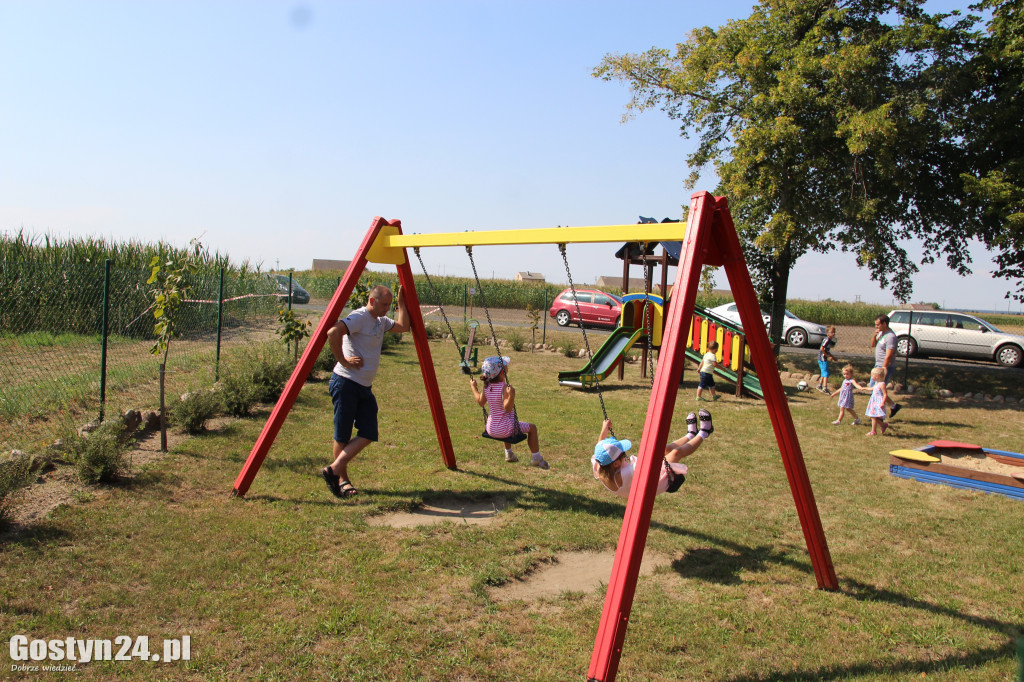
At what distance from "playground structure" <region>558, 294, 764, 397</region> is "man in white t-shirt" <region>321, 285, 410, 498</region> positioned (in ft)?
25.0

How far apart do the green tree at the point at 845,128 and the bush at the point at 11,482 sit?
1352 centimetres

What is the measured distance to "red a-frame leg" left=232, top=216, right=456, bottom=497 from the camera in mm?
5793

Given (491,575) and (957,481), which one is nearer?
(491,575)

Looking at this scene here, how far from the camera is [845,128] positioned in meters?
13.4

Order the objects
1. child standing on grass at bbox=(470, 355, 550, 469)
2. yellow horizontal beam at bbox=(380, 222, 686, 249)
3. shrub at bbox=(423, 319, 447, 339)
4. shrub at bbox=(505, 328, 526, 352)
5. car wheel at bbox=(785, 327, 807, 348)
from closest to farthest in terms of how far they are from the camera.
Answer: yellow horizontal beam at bbox=(380, 222, 686, 249) < child standing on grass at bbox=(470, 355, 550, 469) < shrub at bbox=(505, 328, 526, 352) < shrub at bbox=(423, 319, 447, 339) < car wheel at bbox=(785, 327, 807, 348)

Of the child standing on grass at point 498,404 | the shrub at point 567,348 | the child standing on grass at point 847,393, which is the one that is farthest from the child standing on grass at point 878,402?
the shrub at point 567,348

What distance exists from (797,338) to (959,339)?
16.3ft

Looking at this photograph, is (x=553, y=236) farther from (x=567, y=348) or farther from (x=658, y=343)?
(x=567, y=348)

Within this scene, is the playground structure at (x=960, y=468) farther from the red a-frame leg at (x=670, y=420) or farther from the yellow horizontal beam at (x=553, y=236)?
the yellow horizontal beam at (x=553, y=236)

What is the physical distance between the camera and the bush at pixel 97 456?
5.56 m

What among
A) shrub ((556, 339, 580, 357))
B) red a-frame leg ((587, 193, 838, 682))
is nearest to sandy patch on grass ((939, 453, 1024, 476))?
red a-frame leg ((587, 193, 838, 682))

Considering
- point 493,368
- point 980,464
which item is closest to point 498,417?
point 493,368

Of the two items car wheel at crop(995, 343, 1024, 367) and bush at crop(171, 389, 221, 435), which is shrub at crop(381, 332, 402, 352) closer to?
bush at crop(171, 389, 221, 435)

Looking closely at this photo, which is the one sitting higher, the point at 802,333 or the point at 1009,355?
the point at 802,333
